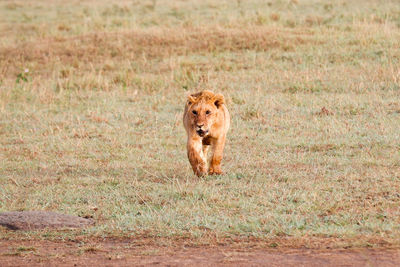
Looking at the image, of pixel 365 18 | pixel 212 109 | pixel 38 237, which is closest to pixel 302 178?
pixel 212 109

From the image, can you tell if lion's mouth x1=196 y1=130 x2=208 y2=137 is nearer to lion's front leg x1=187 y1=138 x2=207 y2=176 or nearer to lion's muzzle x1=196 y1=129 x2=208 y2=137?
lion's muzzle x1=196 y1=129 x2=208 y2=137

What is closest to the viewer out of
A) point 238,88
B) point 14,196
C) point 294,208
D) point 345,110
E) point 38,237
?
point 38,237

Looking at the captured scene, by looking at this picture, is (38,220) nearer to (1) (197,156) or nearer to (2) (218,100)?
(1) (197,156)

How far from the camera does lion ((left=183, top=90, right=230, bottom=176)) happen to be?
7.43m

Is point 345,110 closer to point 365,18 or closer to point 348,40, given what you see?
point 348,40

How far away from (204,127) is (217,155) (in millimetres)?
491

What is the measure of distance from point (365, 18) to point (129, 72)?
5925 mm

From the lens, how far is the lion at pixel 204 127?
24.4 ft

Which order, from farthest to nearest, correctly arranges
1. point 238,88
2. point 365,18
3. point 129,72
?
Answer: point 365,18
point 129,72
point 238,88

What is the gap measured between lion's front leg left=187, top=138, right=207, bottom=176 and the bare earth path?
1.93 metres

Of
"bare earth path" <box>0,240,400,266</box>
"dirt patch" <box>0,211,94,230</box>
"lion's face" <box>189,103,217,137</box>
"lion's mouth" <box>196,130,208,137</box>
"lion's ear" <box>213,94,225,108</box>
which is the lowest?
"dirt patch" <box>0,211,94,230</box>

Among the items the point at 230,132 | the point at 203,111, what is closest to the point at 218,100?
the point at 203,111

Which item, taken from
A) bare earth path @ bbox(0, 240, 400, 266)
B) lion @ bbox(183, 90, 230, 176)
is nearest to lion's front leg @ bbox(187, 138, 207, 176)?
lion @ bbox(183, 90, 230, 176)

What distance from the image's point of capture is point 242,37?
16422 millimetres
